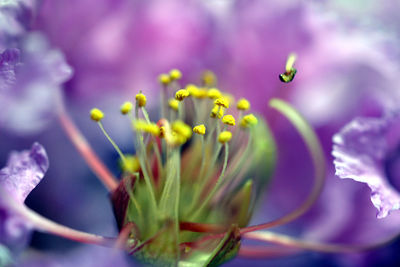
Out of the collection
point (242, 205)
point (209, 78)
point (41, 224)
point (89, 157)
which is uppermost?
point (209, 78)

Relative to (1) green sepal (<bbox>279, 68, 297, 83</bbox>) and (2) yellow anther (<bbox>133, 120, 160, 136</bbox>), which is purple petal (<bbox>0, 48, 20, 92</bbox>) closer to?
(2) yellow anther (<bbox>133, 120, 160, 136</bbox>)

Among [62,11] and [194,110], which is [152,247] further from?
[62,11]

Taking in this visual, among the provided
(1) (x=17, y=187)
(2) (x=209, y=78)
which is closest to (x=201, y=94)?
(2) (x=209, y=78)

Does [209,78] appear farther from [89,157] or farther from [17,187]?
[17,187]

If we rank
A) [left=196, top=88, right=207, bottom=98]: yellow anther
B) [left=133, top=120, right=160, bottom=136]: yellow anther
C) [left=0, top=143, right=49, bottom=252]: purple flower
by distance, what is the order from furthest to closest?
[left=196, top=88, right=207, bottom=98]: yellow anther, [left=133, top=120, right=160, bottom=136]: yellow anther, [left=0, top=143, right=49, bottom=252]: purple flower

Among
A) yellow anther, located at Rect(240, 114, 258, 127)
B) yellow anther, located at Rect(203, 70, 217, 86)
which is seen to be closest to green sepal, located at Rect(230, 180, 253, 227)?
yellow anther, located at Rect(240, 114, 258, 127)

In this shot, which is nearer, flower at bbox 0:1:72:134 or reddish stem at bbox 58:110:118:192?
flower at bbox 0:1:72:134

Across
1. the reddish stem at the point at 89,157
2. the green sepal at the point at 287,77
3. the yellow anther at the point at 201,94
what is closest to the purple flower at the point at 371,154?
the green sepal at the point at 287,77
